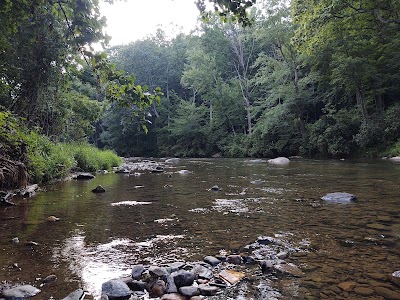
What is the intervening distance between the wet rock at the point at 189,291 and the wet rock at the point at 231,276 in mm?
303

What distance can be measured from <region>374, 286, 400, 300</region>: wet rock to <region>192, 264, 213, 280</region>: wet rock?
1.30 m

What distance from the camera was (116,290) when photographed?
2377 mm

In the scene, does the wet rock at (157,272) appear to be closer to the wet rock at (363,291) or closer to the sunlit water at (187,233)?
the sunlit water at (187,233)

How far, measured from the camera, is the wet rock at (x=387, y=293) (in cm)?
229

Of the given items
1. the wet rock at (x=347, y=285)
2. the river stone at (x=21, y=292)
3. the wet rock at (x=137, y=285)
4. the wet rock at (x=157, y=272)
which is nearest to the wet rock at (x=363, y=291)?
the wet rock at (x=347, y=285)

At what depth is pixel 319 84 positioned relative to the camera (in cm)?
2583

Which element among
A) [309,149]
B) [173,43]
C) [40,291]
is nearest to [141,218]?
[40,291]

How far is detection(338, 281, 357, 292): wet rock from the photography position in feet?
8.04

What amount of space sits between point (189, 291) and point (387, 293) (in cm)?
149

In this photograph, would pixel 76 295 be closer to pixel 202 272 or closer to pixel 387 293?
pixel 202 272

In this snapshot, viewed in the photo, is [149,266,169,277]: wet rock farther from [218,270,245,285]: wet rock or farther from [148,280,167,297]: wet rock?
[218,270,245,285]: wet rock

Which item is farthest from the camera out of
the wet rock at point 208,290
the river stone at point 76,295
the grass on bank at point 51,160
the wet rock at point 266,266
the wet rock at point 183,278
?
the grass on bank at point 51,160

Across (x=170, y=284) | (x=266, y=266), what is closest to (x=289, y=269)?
(x=266, y=266)

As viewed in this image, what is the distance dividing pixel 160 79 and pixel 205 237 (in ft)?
151
